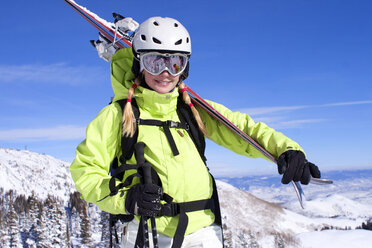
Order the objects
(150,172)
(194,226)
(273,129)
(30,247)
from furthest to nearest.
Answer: (30,247), (273,129), (194,226), (150,172)

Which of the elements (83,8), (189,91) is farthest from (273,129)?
(83,8)

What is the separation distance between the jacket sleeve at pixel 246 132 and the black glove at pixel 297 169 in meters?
0.16

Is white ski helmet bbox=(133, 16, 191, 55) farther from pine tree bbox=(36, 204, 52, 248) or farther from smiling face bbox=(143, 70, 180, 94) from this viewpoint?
pine tree bbox=(36, 204, 52, 248)

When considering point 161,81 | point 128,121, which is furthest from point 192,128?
point 128,121

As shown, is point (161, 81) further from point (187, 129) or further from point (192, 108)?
point (187, 129)

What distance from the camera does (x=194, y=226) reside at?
400 cm

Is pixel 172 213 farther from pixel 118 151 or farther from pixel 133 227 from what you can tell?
pixel 118 151

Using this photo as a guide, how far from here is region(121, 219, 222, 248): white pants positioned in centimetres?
397

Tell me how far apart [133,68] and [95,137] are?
126 cm

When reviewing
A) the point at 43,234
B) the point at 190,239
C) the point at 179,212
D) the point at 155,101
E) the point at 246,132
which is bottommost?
the point at 43,234

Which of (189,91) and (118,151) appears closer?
(118,151)

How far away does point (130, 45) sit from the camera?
18.0ft

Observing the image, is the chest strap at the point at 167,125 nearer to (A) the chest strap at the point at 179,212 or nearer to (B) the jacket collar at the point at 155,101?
(B) the jacket collar at the point at 155,101

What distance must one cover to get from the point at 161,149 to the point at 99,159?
0.76 meters
